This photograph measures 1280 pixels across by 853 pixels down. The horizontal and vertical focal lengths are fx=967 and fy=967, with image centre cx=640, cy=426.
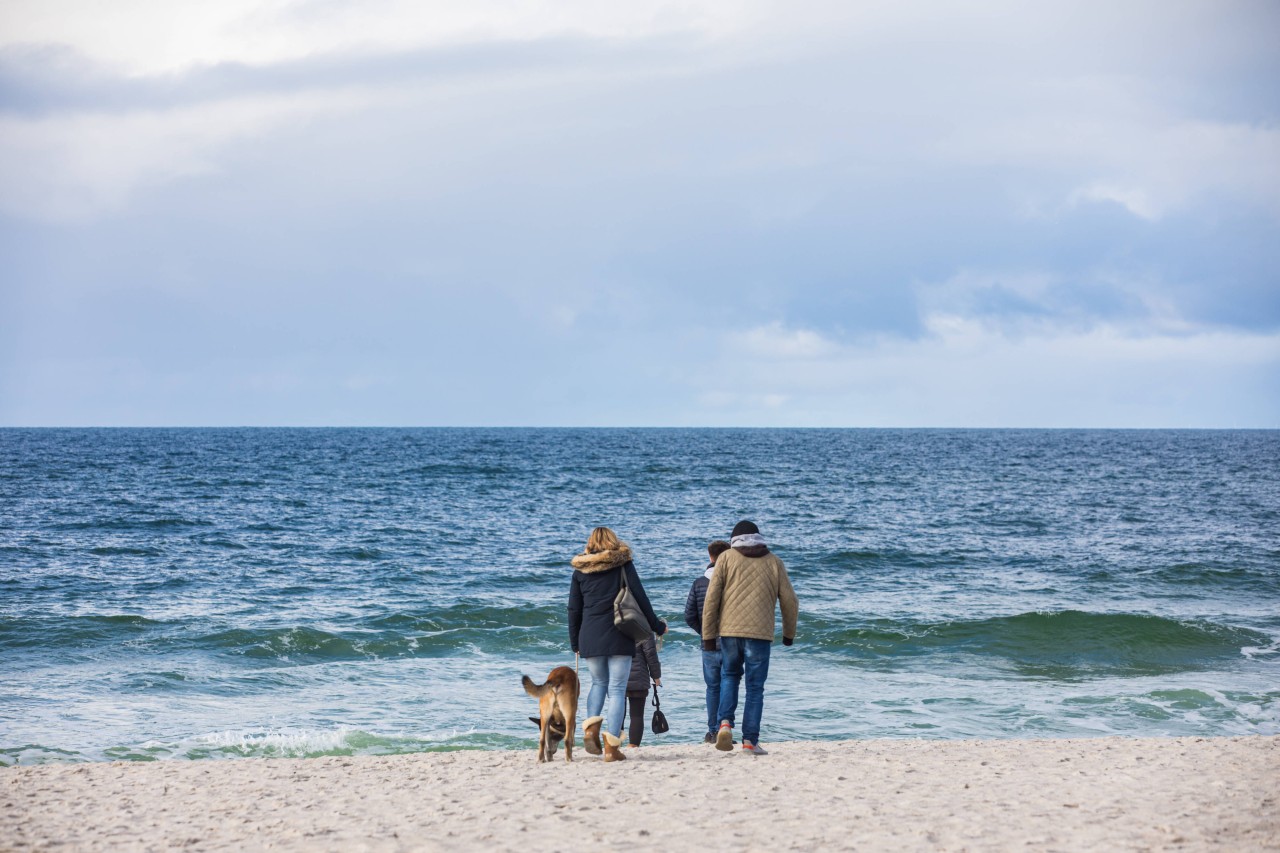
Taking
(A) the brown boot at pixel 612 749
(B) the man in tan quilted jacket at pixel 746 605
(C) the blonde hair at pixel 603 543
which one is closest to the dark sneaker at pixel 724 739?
(B) the man in tan quilted jacket at pixel 746 605

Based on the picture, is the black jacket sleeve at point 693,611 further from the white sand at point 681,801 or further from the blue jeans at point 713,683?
the white sand at point 681,801

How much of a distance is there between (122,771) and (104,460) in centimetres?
7194

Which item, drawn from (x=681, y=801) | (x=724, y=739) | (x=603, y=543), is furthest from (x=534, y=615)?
(x=681, y=801)

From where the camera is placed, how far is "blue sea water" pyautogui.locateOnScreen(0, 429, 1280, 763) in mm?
12570

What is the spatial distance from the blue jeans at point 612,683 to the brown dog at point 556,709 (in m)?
0.21

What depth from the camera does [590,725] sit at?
30.5 ft

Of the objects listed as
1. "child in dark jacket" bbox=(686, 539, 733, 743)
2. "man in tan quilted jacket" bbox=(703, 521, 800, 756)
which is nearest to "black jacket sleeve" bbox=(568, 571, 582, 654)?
"child in dark jacket" bbox=(686, 539, 733, 743)

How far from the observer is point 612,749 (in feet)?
29.9

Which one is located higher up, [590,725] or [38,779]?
[590,725]

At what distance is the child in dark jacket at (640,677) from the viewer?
9.54 metres

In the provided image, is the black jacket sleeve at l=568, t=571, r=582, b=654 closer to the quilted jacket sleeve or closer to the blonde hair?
the blonde hair

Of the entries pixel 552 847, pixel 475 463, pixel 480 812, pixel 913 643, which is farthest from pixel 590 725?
pixel 475 463

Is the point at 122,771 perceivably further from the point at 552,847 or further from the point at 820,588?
the point at 820,588

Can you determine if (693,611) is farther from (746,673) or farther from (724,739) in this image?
(724,739)
